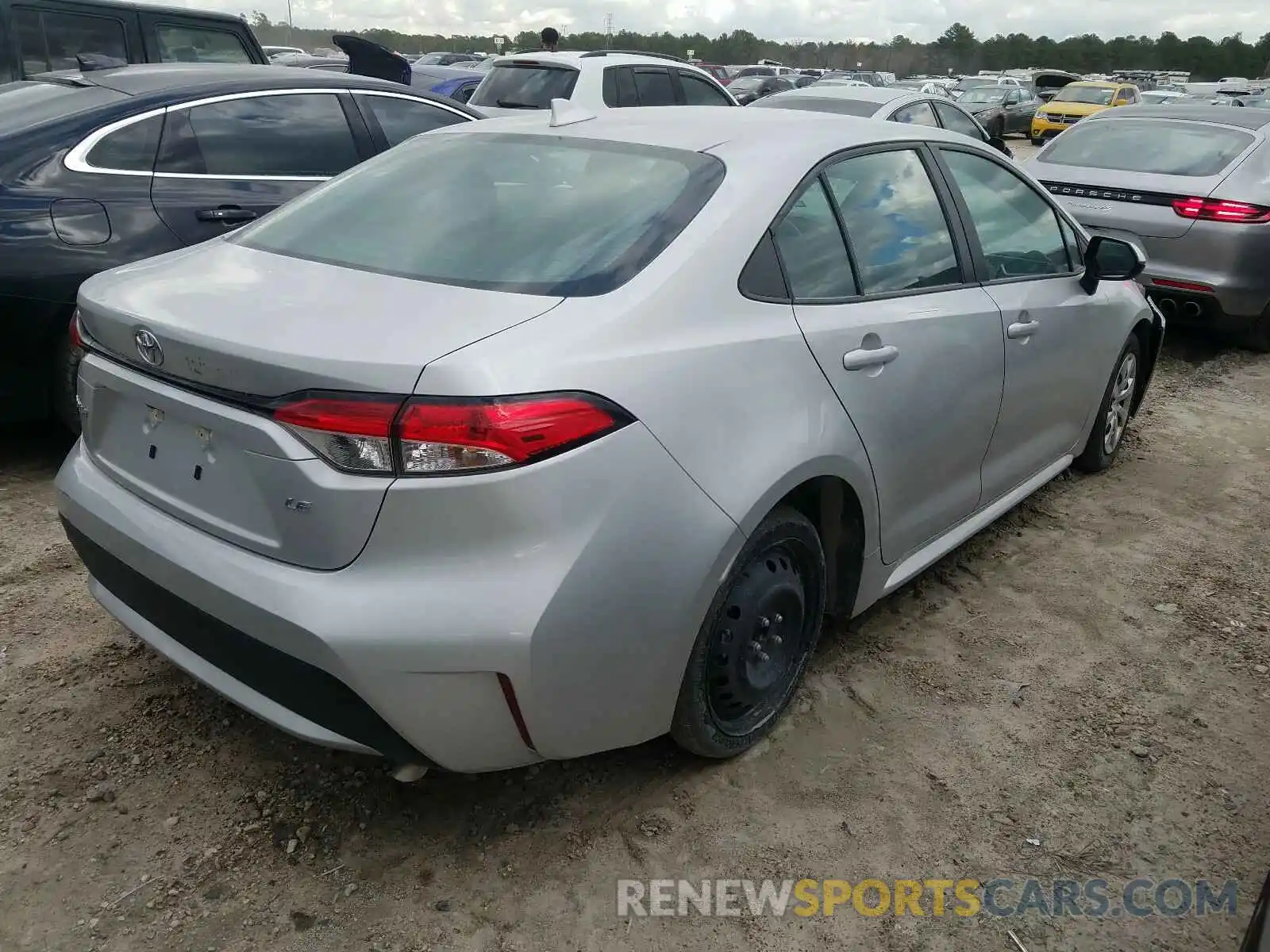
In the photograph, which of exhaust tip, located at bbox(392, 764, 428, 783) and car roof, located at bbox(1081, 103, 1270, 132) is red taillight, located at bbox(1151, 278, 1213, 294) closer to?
car roof, located at bbox(1081, 103, 1270, 132)

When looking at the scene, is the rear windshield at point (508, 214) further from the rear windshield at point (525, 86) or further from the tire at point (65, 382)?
the rear windshield at point (525, 86)

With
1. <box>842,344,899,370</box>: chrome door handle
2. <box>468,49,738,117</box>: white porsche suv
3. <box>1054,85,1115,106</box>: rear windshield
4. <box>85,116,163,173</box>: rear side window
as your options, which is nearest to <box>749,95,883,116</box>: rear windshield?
<box>468,49,738,117</box>: white porsche suv

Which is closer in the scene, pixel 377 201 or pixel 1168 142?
pixel 377 201

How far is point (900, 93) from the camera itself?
361 inches

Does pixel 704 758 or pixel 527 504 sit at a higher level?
pixel 527 504

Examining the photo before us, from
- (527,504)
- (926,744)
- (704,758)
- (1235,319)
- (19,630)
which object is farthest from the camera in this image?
(1235,319)

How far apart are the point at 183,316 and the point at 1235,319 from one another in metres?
6.22

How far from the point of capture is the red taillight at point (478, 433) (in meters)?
1.82

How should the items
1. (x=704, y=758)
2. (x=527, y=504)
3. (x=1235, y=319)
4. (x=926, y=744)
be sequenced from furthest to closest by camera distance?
(x=1235, y=319) < (x=926, y=744) < (x=704, y=758) < (x=527, y=504)

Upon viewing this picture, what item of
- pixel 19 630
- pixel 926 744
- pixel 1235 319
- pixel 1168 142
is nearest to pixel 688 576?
pixel 926 744

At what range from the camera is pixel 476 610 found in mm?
1868

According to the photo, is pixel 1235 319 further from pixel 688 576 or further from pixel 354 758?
pixel 354 758

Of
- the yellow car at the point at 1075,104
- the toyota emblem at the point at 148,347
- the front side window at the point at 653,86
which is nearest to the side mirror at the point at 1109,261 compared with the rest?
the toyota emblem at the point at 148,347

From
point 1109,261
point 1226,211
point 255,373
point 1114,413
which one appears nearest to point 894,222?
point 1109,261
